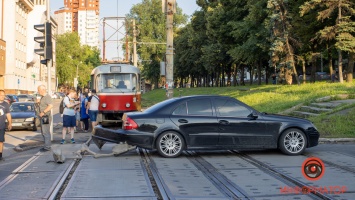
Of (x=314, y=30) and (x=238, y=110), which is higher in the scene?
(x=314, y=30)

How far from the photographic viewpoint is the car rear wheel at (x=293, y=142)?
12.1m

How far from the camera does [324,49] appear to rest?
136 ft

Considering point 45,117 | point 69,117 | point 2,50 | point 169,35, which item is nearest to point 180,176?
point 45,117

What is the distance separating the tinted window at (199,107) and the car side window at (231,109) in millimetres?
229

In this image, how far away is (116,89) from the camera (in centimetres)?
2344

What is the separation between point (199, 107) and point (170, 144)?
47.0 inches

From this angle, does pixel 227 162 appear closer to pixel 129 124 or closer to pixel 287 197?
pixel 129 124

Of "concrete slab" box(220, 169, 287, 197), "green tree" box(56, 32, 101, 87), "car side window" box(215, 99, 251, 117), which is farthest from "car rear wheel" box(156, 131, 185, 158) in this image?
"green tree" box(56, 32, 101, 87)

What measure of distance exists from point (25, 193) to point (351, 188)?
538cm

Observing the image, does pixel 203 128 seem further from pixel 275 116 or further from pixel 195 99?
pixel 275 116

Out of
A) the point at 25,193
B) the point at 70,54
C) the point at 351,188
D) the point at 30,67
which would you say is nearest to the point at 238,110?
the point at 351,188

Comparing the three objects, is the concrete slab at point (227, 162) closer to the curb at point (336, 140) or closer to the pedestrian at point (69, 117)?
the curb at point (336, 140)

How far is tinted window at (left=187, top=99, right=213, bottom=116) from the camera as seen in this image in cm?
1202

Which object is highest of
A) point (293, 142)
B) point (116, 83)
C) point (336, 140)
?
point (116, 83)
